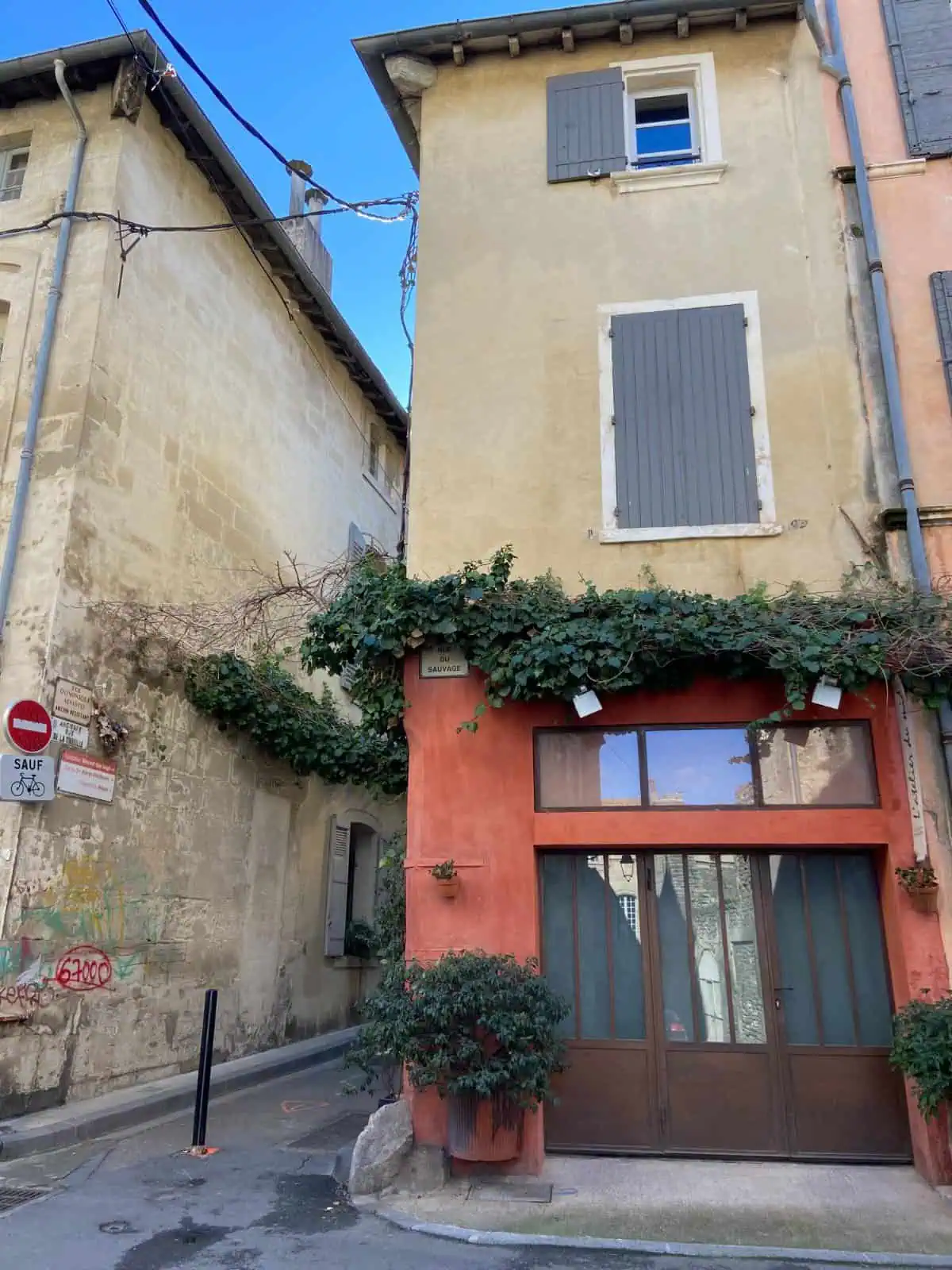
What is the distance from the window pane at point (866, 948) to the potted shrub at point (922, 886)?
0.41m

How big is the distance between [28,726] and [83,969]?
7.46 ft

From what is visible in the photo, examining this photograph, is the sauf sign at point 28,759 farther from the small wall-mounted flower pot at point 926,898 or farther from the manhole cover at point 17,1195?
the small wall-mounted flower pot at point 926,898

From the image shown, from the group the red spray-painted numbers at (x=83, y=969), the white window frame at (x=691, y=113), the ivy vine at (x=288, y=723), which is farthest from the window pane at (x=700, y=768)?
the red spray-painted numbers at (x=83, y=969)

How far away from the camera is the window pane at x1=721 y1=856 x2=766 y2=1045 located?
6277mm

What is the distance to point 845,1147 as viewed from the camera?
5992 millimetres

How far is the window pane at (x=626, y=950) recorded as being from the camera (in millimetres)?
6371

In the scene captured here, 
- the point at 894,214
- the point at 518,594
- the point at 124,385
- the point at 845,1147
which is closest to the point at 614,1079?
the point at 845,1147

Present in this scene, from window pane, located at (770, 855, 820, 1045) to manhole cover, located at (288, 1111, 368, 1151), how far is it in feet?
10.3

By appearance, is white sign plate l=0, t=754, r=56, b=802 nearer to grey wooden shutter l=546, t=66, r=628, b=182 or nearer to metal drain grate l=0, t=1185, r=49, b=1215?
metal drain grate l=0, t=1185, r=49, b=1215

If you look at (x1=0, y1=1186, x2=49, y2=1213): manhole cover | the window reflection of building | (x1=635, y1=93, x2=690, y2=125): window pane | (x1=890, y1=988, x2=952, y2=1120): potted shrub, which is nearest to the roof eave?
(x1=635, y1=93, x2=690, y2=125): window pane

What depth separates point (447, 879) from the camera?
632 centimetres

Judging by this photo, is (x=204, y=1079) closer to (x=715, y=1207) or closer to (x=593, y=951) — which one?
(x=593, y=951)

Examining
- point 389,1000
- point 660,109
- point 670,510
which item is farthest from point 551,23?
point 389,1000

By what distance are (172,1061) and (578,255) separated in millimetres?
8399
